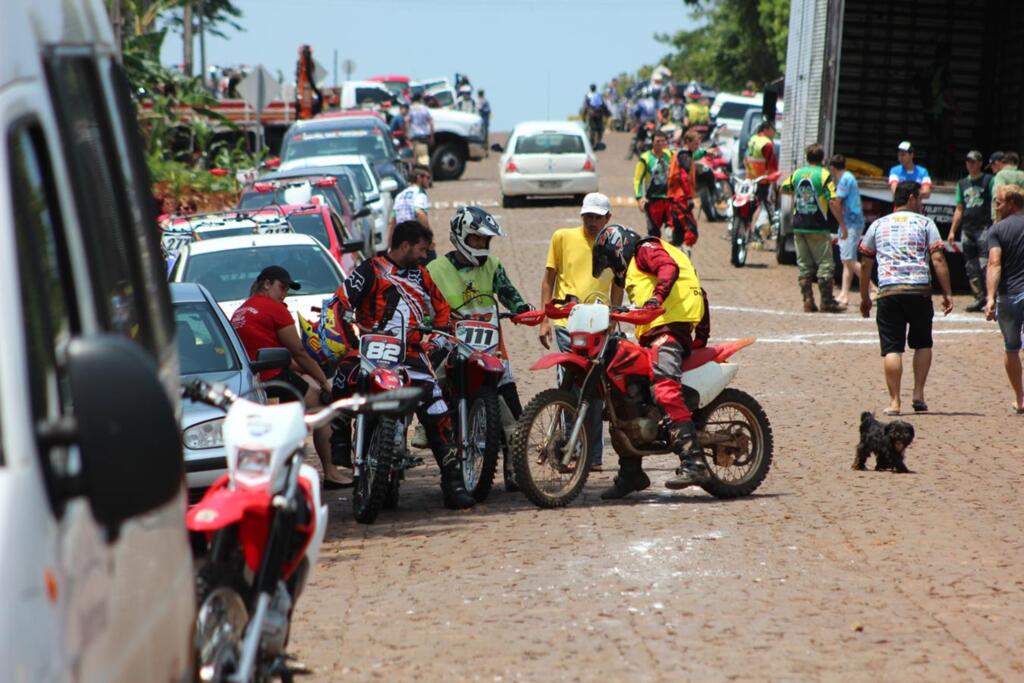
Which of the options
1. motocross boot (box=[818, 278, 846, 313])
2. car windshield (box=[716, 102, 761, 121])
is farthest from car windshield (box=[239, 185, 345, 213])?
car windshield (box=[716, 102, 761, 121])

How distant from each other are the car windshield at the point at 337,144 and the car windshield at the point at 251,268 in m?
14.2

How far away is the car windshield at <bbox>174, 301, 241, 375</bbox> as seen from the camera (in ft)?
34.4

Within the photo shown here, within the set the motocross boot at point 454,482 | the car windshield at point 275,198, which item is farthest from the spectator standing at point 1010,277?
the car windshield at point 275,198

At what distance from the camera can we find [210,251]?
14984 mm

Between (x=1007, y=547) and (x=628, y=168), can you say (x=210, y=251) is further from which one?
(x=628, y=168)

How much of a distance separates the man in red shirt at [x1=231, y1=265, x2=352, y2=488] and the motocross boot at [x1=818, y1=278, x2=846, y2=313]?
9.99m

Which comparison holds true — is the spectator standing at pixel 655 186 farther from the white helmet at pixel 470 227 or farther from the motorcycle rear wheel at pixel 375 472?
the motorcycle rear wheel at pixel 375 472

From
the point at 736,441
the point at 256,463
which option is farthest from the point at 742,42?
the point at 256,463

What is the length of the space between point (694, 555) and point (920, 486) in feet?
8.62

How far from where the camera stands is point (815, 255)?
1989cm

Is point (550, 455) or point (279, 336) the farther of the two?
point (279, 336)

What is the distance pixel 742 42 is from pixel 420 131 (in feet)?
83.3

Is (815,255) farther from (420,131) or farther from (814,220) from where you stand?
(420,131)

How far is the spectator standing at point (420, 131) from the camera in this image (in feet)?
127
